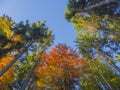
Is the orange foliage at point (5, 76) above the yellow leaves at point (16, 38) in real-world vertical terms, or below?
below

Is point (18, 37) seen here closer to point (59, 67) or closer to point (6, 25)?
point (6, 25)

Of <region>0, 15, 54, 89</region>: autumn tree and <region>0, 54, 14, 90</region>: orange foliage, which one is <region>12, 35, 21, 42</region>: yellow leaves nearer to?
<region>0, 15, 54, 89</region>: autumn tree

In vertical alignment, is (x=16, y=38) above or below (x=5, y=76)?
above

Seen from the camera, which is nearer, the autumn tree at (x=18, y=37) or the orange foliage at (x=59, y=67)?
Result: the autumn tree at (x=18, y=37)

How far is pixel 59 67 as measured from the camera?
2530cm

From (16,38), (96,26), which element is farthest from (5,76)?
(96,26)

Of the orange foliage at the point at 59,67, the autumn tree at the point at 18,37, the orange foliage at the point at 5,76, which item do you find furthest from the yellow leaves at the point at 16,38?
the orange foliage at the point at 59,67

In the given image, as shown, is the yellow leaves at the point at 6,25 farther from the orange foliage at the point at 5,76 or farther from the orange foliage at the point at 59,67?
the orange foliage at the point at 59,67

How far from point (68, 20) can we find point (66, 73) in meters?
5.62

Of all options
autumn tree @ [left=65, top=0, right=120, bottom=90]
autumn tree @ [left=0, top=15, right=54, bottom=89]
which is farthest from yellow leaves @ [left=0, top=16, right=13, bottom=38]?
autumn tree @ [left=65, top=0, right=120, bottom=90]

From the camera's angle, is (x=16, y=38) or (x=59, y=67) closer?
(x=16, y=38)

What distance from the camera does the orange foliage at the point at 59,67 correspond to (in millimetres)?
24766

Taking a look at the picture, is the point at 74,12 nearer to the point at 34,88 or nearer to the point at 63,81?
the point at 63,81

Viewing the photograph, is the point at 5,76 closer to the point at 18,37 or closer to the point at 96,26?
the point at 18,37
